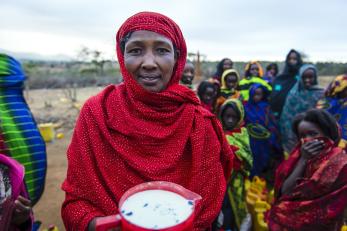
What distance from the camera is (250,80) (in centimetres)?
546

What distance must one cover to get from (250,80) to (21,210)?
477 cm

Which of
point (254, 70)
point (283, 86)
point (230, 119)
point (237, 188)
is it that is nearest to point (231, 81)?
point (283, 86)

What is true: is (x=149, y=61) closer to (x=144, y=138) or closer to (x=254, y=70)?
(x=144, y=138)

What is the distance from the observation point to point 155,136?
117cm

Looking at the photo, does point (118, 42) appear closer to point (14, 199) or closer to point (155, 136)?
point (155, 136)

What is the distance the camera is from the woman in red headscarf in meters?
1.15

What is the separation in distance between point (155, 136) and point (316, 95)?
157 inches

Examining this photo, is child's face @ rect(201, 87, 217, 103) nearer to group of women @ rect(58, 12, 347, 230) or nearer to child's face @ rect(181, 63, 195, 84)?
child's face @ rect(181, 63, 195, 84)

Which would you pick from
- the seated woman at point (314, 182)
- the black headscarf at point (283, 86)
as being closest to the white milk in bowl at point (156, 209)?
the seated woman at point (314, 182)

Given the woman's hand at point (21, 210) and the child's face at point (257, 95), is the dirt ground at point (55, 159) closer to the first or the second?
the woman's hand at point (21, 210)

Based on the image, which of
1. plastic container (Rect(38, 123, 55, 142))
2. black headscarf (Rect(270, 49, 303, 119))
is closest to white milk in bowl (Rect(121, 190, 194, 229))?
black headscarf (Rect(270, 49, 303, 119))

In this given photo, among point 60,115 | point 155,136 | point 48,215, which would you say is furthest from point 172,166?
point 60,115

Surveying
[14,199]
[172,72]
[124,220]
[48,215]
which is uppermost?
[172,72]

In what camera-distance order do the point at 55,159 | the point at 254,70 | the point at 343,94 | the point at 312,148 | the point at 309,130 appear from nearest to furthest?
the point at 312,148, the point at 309,130, the point at 343,94, the point at 55,159, the point at 254,70
